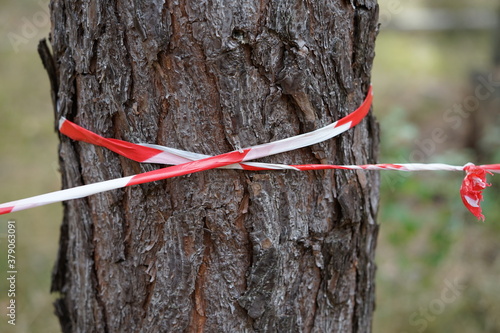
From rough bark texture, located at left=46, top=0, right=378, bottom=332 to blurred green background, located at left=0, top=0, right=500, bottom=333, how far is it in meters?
1.37

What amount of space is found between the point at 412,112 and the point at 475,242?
2.43m

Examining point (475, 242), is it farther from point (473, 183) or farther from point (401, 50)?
point (401, 50)

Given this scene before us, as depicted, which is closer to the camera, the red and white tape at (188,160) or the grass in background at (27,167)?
the red and white tape at (188,160)

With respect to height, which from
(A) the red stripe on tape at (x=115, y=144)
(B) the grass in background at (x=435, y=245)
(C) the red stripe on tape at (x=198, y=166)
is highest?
(B) the grass in background at (x=435, y=245)

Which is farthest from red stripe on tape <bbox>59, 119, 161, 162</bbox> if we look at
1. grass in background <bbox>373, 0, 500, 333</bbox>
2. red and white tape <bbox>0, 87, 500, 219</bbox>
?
grass in background <bbox>373, 0, 500, 333</bbox>

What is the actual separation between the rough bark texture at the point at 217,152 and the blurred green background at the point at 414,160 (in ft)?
4.48

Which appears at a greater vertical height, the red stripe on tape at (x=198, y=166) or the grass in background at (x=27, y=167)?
the grass in background at (x=27, y=167)

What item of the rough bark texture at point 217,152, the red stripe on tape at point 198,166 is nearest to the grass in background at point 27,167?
the rough bark texture at point 217,152

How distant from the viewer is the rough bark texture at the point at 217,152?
1225 mm

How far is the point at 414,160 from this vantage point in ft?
13.4

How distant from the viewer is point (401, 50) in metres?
8.13

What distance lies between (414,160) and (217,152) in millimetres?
3153

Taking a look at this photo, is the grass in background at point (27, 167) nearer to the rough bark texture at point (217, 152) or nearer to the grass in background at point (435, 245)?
the rough bark texture at point (217, 152)

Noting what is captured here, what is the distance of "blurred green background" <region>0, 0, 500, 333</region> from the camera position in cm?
291
